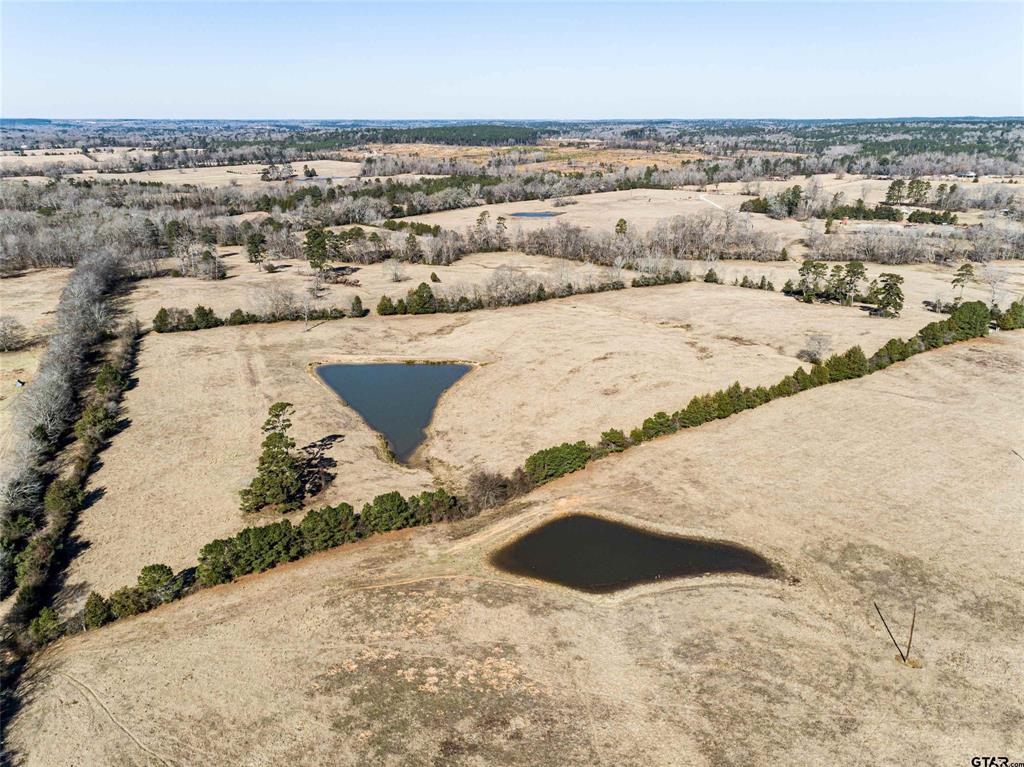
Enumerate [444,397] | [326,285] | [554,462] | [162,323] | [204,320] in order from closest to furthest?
[554,462]
[444,397]
[162,323]
[204,320]
[326,285]

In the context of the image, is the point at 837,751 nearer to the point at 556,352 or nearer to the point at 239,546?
the point at 239,546

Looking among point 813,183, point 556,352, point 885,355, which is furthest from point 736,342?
point 813,183

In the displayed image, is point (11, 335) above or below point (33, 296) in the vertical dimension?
below

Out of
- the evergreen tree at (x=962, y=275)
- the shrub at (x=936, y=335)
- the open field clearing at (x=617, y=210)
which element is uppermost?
the open field clearing at (x=617, y=210)

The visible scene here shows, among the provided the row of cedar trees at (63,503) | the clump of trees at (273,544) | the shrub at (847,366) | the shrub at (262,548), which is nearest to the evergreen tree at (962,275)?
the shrub at (847,366)

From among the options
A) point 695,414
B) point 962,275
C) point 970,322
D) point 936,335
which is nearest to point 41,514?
point 695,414

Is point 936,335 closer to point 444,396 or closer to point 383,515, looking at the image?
point 444,396

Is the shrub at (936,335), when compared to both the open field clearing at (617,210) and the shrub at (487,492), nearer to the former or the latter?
the shrub at (487,492)
